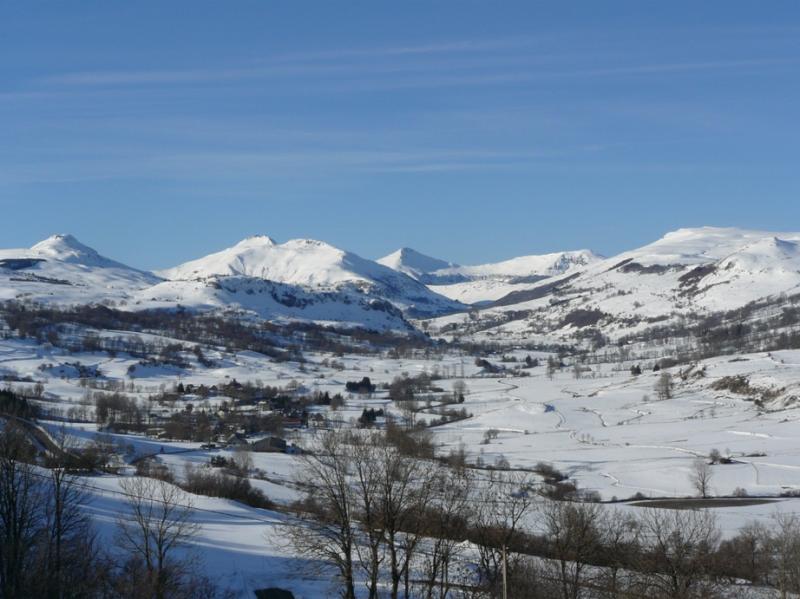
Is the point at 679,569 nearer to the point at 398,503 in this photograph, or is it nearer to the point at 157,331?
the point at 398,503

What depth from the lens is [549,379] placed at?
428ft

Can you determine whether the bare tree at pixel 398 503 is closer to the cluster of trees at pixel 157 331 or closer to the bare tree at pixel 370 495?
the bare tree at pixel 370 495

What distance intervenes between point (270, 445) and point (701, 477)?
30941 millimetres

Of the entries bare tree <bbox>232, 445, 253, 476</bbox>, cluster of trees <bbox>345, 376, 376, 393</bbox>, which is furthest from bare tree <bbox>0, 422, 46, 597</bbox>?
cluster of trees <bbox>345, 376, 376, 393</bbox>

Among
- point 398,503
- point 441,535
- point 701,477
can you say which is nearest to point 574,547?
point 441,535

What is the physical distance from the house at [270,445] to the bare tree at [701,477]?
2882 cm

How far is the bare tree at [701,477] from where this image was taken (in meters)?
51.2

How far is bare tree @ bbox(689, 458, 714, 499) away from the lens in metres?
51.2

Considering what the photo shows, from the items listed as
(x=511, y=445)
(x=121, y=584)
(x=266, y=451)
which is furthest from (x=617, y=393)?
(x=121, y=584)

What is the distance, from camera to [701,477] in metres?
52.0

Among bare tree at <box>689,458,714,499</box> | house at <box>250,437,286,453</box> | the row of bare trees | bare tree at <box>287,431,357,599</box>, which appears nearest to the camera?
bare tree at <box>287,431,357,599</box>

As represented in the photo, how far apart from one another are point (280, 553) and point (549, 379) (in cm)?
10401

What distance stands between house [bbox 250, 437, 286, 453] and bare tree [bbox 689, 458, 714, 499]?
28822 millimetres

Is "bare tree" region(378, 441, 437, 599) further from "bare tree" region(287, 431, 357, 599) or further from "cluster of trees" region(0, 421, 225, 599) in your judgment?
"cluster of trees" region(0, 421, 225, 599)
